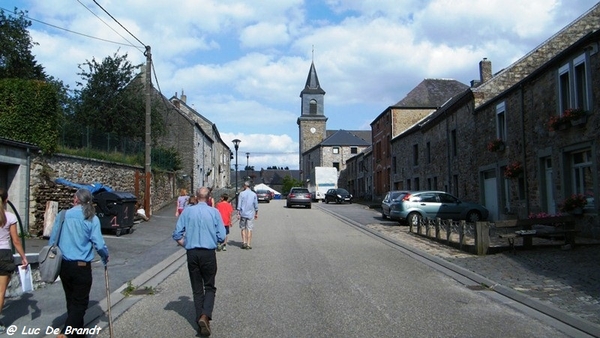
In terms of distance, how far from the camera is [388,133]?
1753 inches

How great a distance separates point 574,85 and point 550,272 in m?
7.34

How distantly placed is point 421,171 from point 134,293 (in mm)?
28247

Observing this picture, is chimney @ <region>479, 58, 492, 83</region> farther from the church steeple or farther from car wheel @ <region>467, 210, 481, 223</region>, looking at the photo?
the church steeple

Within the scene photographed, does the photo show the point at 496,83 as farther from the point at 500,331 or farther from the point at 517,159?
the point at 500,331

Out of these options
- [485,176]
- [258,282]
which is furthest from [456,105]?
[258,282]

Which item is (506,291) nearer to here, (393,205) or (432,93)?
(393,205)

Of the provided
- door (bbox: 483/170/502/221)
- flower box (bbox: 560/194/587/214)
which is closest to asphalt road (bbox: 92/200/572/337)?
flower box (bbox: 560/194/587/214)

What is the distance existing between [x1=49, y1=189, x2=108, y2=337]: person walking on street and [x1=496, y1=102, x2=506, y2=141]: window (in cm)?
1782

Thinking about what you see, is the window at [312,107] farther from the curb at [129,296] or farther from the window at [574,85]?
the curb at [129,296]

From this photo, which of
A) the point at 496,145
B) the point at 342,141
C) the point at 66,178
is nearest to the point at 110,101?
the point at 66,178

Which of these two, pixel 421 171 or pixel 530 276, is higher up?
pixel 421 171

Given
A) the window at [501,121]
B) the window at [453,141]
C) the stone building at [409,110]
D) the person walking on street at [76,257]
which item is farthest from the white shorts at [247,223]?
the stone building at [409,110]

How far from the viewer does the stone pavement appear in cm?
721

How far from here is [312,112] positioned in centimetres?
9281
